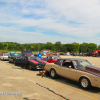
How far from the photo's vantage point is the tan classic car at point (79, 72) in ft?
19.0

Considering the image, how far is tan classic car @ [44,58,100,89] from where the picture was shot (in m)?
5.79

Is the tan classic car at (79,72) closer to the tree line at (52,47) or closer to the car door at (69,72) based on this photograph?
the car door at (69,72)

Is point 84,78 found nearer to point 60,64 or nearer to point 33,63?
point 60,64

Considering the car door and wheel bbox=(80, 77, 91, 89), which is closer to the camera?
wheel bbox=(80, 77, 91, 89)

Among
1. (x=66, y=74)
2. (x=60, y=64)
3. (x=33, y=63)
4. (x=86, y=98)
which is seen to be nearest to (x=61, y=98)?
(x=86, y=98)

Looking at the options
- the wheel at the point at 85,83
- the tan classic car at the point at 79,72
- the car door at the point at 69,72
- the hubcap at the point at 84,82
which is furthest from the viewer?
the car door at the point at 69,72

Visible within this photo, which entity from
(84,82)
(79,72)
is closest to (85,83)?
(84,82)

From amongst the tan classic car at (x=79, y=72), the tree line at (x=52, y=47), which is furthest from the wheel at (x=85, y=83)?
the tree line at (x=52, y=47)

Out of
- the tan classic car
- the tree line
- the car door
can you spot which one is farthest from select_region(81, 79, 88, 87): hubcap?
the tree line

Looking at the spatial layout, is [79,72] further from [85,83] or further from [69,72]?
[69,72]

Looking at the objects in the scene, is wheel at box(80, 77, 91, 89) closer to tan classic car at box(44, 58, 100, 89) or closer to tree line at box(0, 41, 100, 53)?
tan classic car at box(44, 58, 100, 89)

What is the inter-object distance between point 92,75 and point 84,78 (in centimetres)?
47

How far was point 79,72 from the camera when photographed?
6391 millimetres

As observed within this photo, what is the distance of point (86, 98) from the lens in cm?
502
